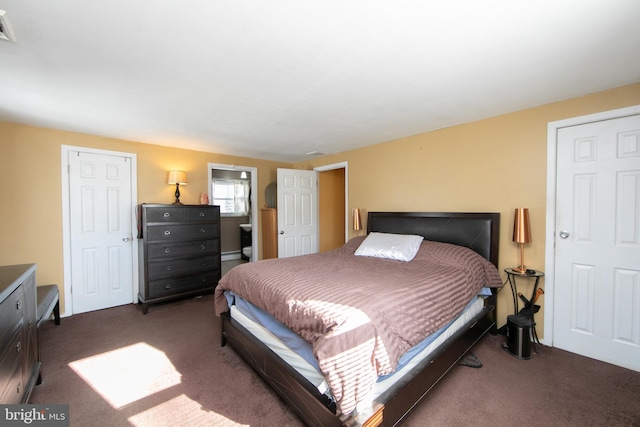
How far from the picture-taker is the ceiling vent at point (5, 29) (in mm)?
1239

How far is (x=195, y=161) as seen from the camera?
160 inches

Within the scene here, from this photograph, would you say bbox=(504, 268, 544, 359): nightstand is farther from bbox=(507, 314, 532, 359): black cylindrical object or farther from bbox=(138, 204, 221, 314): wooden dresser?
bbox=(138, 204, 221, 314): wooden dresser

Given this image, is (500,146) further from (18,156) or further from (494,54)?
(18,156)

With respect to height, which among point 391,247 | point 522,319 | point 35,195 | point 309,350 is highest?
point 35,195

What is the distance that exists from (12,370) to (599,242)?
4174 mm

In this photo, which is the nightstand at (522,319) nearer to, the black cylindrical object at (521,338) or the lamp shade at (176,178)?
the black cylindrical object at (521,338)

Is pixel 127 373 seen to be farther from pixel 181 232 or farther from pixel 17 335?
pixel 181 232

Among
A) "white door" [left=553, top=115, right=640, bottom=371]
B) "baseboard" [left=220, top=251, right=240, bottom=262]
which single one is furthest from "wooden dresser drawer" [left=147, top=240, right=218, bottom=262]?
"white door" [left=553, top=115, right=640, bottom=371]

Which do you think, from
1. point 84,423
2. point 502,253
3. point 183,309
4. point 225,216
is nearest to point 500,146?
point 502,253

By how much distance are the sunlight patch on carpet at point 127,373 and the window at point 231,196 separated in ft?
14.6

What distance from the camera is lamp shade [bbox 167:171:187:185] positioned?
→ 3691 mm

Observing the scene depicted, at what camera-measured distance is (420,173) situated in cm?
327

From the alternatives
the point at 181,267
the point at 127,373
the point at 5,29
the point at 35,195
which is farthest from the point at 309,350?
the point at 35,195

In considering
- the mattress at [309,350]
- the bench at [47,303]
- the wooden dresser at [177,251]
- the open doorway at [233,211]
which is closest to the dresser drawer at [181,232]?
the wooden dresser at [177,251]
